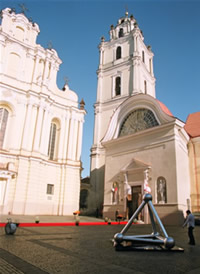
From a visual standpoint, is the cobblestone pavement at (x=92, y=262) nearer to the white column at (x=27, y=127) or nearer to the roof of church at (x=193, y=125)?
the roof of church at (x=193, y=125)

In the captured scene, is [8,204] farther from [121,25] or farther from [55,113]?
[121,25]

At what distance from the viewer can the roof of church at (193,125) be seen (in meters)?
22.6

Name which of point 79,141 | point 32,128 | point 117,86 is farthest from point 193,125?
point 32,128

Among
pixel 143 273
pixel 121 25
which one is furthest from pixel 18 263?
pixel 121 25

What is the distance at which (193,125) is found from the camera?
80.4 feet

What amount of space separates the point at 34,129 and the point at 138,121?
11983 mm

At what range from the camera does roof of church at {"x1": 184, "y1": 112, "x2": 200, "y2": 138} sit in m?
22.6

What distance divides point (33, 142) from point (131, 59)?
774 inches

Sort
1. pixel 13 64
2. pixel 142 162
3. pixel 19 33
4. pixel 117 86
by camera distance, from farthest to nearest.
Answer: pixel 117 86 → pixel 19 33 → pixel 13 64 → pixel 142 162

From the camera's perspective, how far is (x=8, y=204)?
21.8 meters

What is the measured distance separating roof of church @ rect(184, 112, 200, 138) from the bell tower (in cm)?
839

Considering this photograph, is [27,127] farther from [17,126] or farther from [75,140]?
[75,140]

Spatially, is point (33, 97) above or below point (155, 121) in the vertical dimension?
above

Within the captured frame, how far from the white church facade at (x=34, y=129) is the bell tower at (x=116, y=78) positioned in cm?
341
